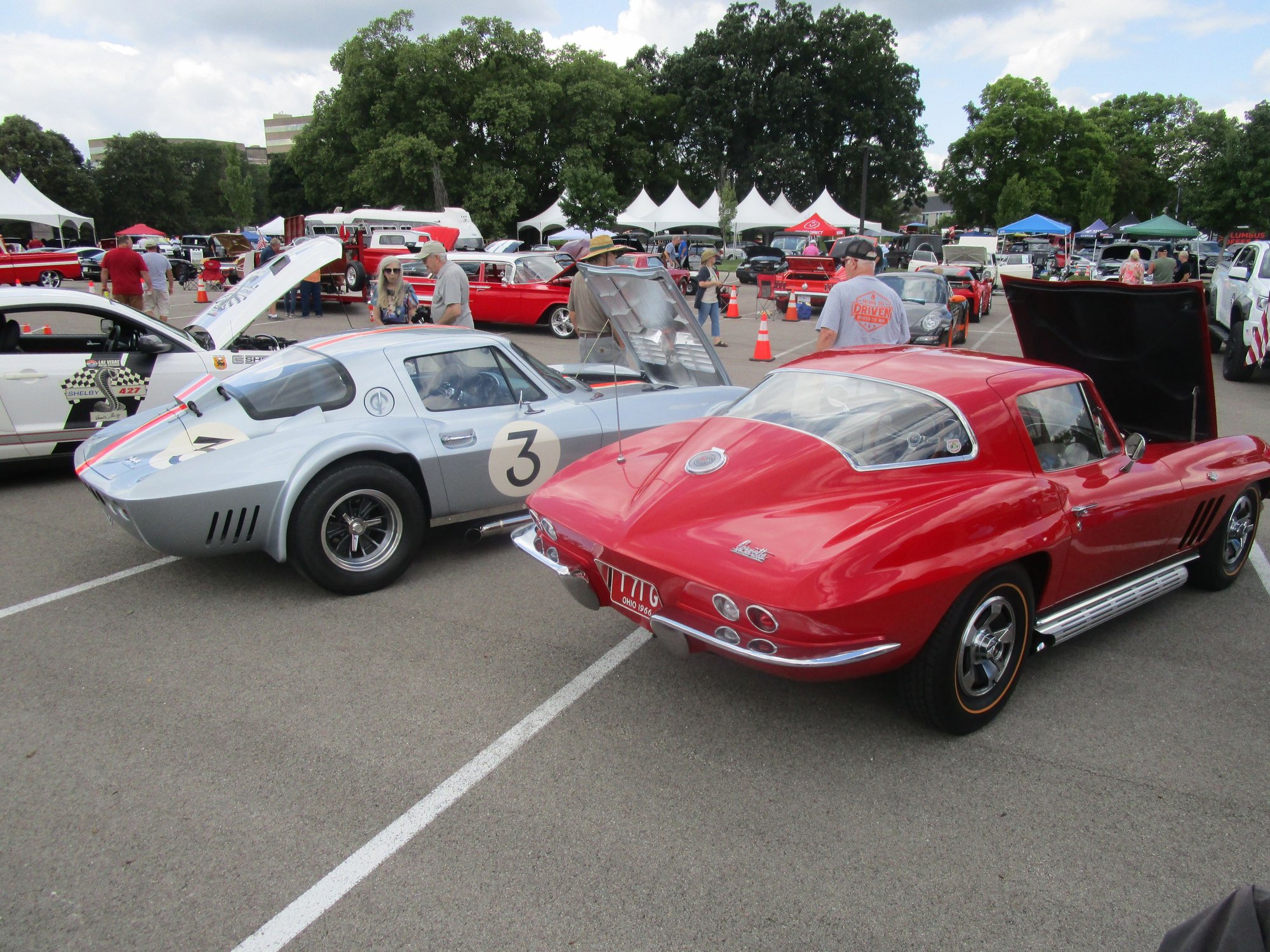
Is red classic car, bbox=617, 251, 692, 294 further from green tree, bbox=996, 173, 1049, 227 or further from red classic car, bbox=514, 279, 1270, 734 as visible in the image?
green tree, bbox=996, 173, 1049, 227

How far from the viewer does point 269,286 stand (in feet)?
22.8

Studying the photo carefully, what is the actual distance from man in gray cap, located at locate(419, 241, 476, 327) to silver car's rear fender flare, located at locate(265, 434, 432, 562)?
9.75ft

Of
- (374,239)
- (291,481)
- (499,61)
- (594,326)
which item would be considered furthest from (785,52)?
(291,481)

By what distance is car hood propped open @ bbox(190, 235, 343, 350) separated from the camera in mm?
6887

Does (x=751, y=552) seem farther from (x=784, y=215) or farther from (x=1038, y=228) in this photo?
(x=1038, y=228)

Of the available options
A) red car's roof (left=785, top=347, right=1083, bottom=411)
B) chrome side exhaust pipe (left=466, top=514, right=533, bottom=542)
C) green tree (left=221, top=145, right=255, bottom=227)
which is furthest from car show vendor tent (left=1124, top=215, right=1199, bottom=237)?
green tree (left=221, top=145, right=255, bottom=227)

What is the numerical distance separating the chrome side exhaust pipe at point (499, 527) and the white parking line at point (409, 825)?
4.82 ft

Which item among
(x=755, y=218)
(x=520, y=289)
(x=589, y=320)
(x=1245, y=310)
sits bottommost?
(x=1245, y=310)

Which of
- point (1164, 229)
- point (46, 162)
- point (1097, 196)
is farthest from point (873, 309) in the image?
point (46, 162)

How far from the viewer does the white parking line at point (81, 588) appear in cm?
460

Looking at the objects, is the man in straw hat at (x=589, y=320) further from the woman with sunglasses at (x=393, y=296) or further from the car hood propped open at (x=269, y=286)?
the woman with sunglasses at (x=393, y=296)

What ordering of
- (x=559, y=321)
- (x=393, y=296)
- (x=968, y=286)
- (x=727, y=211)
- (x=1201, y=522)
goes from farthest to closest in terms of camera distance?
(x=727, y=211) → (x=968, y=286) → (x=559, y=321) → (x=393, y=296) → (x=1201, y=522)

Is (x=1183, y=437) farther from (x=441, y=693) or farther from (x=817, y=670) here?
(x=441, y=693)

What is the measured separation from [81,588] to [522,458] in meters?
2.61
